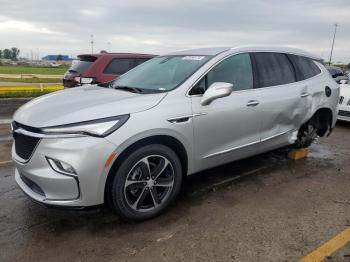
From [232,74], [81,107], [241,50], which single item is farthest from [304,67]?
[81,107]

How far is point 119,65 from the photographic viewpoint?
8828mm

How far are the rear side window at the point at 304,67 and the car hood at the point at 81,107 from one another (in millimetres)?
2418

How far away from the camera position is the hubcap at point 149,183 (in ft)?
10.4

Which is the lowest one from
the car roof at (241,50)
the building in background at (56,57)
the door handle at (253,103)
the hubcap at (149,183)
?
the building in background at (56,57)

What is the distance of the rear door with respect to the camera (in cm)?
430

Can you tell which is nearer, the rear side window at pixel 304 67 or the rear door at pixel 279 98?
the rear door at pixel 279 98

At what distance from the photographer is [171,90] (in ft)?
11.5

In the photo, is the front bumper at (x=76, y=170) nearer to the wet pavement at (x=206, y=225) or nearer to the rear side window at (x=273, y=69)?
the wet pavement at (x=206, y=225)

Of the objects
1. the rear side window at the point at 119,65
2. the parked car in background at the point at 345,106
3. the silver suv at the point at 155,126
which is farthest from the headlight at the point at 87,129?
the parked car in background at the point at 345,106

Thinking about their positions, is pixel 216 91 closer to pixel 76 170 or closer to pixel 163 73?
pixel 163 73

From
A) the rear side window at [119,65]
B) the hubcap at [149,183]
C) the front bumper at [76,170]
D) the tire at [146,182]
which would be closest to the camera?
the front bumper at [76,170]

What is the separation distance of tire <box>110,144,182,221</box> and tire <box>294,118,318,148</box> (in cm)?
258

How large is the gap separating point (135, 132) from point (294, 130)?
2719 mm

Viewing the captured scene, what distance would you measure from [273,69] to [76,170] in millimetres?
2927
